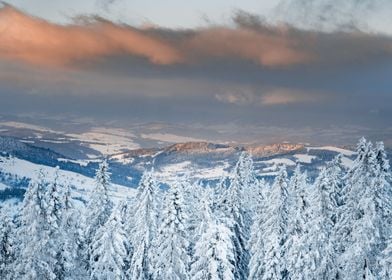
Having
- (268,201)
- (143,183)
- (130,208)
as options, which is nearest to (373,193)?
(268,201)

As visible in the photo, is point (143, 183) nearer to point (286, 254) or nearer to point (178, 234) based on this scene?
point (178, 234)

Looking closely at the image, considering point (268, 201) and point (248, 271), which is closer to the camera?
point (268, 201)

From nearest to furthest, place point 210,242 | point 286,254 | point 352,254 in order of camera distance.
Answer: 1. point 352,254
2. point 210,242
3. point 286,254

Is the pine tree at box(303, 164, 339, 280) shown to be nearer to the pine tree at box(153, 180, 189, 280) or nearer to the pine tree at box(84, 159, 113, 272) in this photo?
the pine tree at box(153, 180, 189, 280)

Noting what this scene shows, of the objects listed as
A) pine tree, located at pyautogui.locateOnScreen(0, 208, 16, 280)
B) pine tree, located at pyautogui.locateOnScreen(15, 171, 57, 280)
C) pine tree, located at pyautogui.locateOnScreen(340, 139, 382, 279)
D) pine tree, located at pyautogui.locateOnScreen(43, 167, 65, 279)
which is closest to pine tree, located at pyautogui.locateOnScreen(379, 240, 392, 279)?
pine tree, located at pyautogui.locateOnScreen(340, 139, 382, 279)

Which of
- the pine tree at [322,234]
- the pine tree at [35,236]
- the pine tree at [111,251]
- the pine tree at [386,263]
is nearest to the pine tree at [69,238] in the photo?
the pine tree at [111,251]

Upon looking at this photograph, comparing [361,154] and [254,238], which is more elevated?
[361,154]

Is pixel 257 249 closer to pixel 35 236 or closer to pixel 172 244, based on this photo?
pixel 172 244

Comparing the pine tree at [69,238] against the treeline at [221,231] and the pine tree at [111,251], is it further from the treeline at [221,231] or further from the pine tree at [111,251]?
the pine tree at [111,251]
